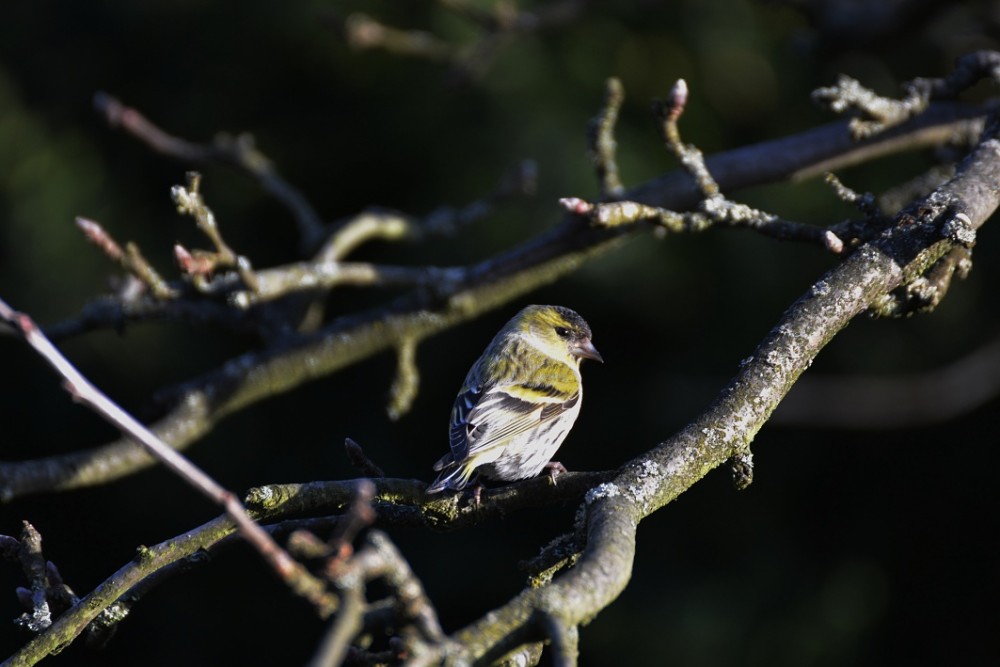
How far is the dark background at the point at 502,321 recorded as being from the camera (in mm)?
5820

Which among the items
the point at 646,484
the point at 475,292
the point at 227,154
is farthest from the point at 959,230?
the point at 227,154

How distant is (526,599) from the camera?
154cm

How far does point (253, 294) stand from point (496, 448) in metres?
0.91

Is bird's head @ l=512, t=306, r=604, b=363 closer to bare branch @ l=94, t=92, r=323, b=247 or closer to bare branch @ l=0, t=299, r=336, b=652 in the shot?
bare branch @ l=94, t=92, r=323, b=247

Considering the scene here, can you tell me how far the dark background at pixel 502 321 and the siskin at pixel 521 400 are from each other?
5.58ft

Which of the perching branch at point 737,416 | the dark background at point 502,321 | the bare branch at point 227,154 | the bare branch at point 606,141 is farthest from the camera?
the dark background at point 502,321

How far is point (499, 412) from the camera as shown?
339cm

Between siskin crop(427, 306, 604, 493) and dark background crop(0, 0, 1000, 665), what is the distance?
5.58ft

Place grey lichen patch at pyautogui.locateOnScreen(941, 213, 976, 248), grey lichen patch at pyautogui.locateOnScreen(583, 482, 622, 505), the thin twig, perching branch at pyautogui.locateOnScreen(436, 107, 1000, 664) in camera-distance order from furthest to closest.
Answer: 1. grey lichen patch at pyautogui.locateOnScreen(941, 213, 976, 248)
2. grey lichen patch at pyautogui.locateOnScreen(583, 482, 622, 505)
3. perching branch at pyautogui.locateOnScreen(436, 107, 1000, 664)
4. the thin twig

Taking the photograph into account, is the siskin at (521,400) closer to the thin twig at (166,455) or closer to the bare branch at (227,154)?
the bare branch at (227,154)

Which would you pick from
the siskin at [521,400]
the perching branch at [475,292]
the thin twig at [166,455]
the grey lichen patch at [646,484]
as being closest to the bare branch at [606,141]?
the perching branch at [475,292]

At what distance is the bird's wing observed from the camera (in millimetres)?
3178

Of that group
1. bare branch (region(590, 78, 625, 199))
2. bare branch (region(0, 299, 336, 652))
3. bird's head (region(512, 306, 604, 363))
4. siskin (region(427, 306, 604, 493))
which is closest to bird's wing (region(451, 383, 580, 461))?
siskin (region(427, 306, 604, 493))

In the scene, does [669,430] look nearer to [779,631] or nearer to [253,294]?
[779,631]
